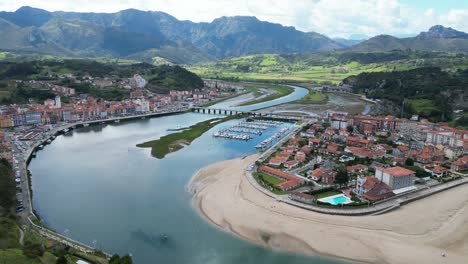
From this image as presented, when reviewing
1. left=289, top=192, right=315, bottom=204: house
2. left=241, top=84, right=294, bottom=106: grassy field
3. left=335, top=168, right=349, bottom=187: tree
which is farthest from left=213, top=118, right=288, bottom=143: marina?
left=241, top=84, right=294, bottom=106: grassy field

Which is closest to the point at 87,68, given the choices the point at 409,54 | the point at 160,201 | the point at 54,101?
the point at 54,101

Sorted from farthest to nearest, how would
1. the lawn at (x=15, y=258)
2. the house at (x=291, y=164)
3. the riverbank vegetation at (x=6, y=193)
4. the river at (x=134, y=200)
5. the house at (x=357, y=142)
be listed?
the house at (x=357, y=142)
the house at (x=291, y=164)
the riverbank vegetation at (x=6, y=193)
the river at (x=134, y=200)
the lawn at (x=15, y=258)

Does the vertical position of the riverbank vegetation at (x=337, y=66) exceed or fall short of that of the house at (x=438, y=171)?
it exceeds it

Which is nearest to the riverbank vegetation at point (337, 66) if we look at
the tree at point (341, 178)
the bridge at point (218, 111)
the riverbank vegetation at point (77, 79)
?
the riverbank vegetation at point (77, 79)

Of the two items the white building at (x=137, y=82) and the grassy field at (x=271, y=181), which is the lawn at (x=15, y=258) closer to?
the grassy field at (x=271, y=181)

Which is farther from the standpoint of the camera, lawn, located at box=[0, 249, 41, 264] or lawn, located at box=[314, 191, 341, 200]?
lawn, located at box=[314, 191, 341, 200]

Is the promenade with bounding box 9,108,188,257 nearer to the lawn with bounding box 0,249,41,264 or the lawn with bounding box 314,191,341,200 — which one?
the lawn with bounding box 0,249,41,264

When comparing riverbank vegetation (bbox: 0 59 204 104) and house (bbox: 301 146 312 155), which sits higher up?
riverbank vegetation (bbox: 0 59 204 104)

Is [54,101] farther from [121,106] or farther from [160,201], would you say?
[160,201]
